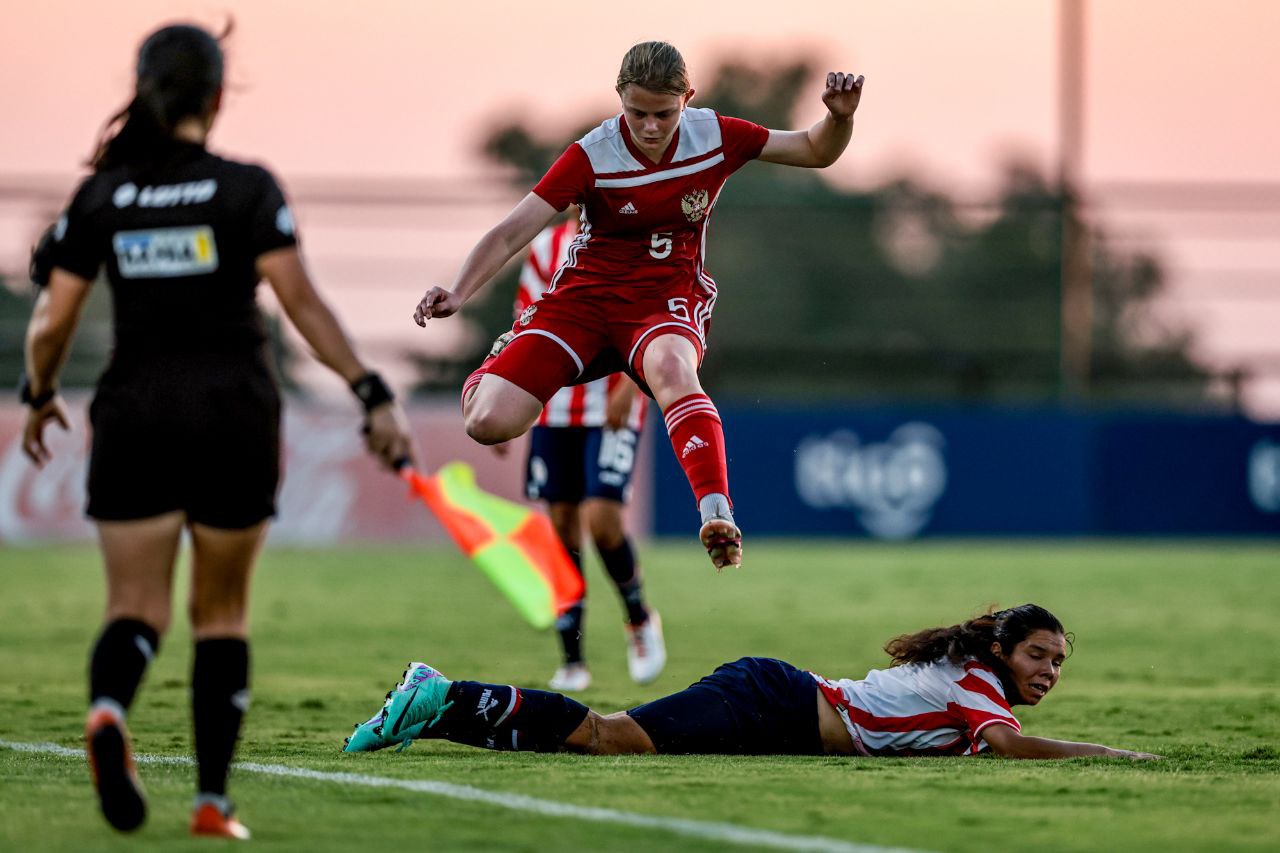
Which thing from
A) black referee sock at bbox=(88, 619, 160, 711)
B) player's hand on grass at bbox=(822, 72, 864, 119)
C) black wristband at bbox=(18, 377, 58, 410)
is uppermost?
player's hand on grass at bbox=(822, 72, 864, 119)

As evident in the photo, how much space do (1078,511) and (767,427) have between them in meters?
4.06

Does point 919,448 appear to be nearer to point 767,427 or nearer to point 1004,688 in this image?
point 767,427

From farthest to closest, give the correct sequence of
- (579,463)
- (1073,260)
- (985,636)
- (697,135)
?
(1073,260)
(579,463)
(697,135)
(985,636)

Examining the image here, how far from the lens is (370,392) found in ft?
15.5

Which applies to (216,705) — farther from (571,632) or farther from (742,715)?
(571,632)

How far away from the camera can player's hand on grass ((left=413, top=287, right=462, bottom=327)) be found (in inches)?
276

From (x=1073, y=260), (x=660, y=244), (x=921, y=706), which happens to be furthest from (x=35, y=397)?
(x=1073, y=260)

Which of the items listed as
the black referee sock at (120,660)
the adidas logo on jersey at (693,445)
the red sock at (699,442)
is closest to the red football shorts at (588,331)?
the red sock at (699,442)

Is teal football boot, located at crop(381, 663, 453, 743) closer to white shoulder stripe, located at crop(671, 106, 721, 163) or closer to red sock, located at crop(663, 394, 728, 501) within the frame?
red sock, located at crop(663, 394, 728, 501)

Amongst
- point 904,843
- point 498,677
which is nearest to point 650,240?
point 498,677

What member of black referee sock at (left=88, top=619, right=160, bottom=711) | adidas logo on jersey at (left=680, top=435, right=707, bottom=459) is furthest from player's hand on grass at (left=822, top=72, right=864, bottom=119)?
black referee sock at (left=88, top=619, right=160, bottom=711)

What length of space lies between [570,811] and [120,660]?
1233 mm

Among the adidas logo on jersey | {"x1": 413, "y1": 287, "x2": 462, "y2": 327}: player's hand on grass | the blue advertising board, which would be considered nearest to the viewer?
{"x1": 413, "y1": 287, "x2": 462, "y2": 327}: player's hand on grass

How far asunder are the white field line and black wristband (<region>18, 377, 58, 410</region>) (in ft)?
4.68
